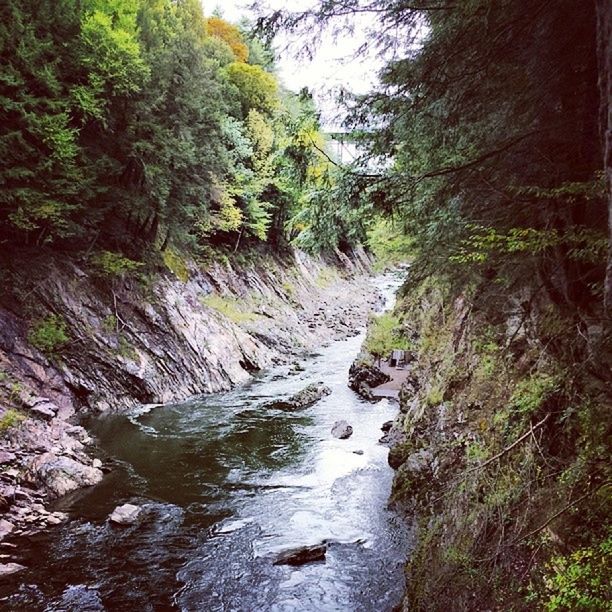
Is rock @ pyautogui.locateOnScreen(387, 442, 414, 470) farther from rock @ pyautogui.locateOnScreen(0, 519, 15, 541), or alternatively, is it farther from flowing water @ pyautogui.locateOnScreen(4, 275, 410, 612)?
rock @ pyautogui.locateOnScreen(0, 519, 15, 541)

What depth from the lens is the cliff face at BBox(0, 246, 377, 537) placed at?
10.2 metres

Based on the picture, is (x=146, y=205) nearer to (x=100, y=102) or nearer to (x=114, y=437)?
(x=100, y=102)

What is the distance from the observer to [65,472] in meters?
9.89

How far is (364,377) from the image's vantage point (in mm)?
18219

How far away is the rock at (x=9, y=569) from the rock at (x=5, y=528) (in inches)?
34.1

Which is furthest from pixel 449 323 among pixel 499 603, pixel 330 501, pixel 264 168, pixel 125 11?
pixel 264 168

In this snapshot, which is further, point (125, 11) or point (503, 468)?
point (125, 11)

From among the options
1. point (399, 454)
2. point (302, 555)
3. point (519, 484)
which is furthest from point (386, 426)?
point (519, 484)

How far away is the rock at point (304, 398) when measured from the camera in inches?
619

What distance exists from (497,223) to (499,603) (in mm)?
4093

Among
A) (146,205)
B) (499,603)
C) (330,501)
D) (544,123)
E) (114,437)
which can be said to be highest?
(146,205)

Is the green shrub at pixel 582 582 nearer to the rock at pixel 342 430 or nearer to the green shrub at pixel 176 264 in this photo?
the rock at pixel 342 430

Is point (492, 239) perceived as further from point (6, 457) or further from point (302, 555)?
point (6, 457)

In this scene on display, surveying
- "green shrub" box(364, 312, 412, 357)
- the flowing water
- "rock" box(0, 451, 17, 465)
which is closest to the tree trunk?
the flowing water
